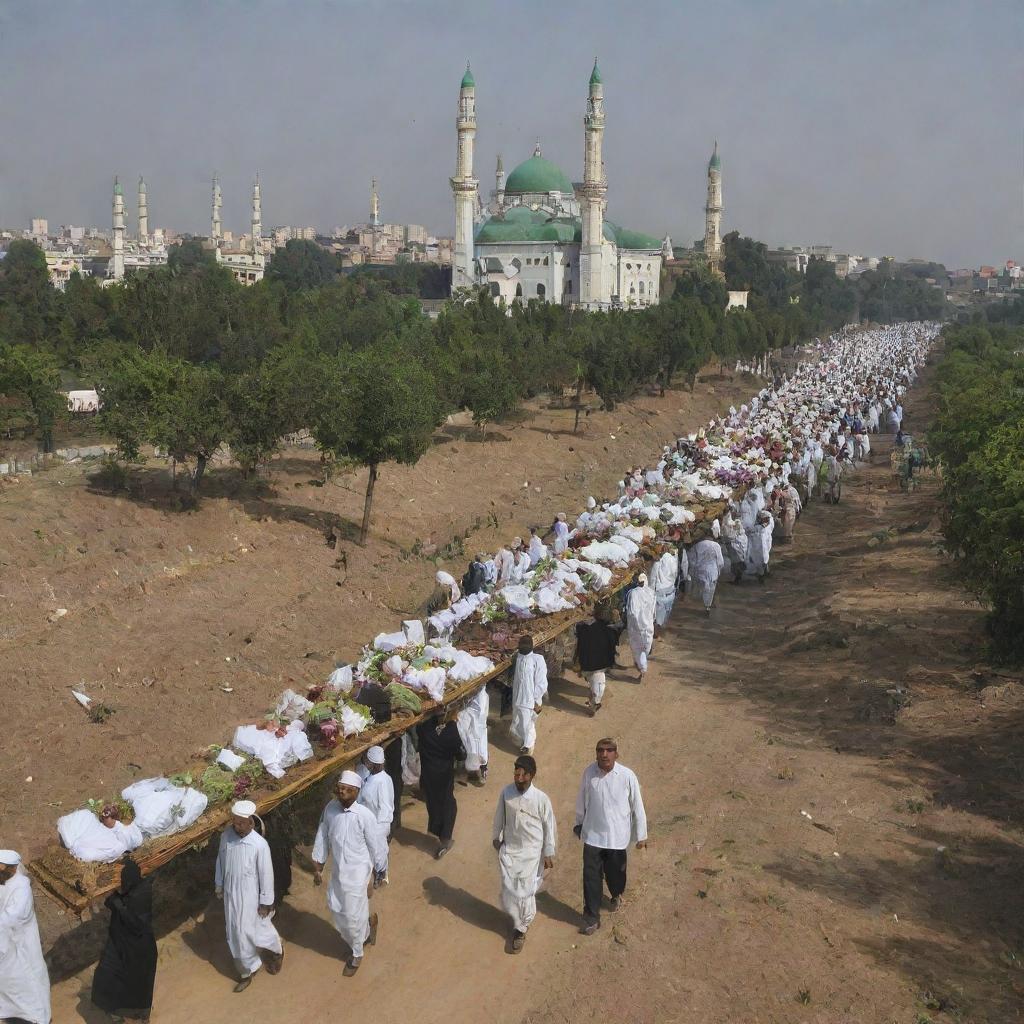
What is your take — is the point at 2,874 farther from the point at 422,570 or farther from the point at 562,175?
the point at 562,175

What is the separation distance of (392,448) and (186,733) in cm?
761

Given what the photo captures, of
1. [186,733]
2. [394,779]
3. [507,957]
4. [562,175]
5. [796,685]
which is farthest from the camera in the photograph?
[562,175]

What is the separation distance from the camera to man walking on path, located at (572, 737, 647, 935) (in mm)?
6320

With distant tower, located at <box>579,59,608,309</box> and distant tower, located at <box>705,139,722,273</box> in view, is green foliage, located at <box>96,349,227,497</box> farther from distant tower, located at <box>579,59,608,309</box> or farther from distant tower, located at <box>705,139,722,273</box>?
distant tower, located at <box>705,139,722,273</box>

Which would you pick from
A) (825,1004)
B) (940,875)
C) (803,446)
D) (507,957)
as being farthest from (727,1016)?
Answer: (803,446)

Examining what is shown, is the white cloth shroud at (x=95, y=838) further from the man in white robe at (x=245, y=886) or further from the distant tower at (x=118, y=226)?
the distant tower at (x=118, y=226)

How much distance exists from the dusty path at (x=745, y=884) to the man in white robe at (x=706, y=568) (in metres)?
2.23

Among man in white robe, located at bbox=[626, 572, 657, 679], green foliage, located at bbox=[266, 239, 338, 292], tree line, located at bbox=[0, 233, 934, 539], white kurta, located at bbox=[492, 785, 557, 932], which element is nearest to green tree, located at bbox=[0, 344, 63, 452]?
tree line, located at bbox=[0, 233, 934, 539]

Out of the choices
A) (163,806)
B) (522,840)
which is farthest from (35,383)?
(522,840)

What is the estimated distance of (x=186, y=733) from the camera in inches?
396

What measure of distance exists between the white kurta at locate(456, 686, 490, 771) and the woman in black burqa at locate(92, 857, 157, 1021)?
3.28 meters

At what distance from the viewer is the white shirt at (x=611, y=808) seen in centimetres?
632

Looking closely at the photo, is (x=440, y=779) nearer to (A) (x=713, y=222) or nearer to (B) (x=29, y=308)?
(B) (x=29, y=308)

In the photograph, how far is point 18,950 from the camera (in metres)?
5.25
